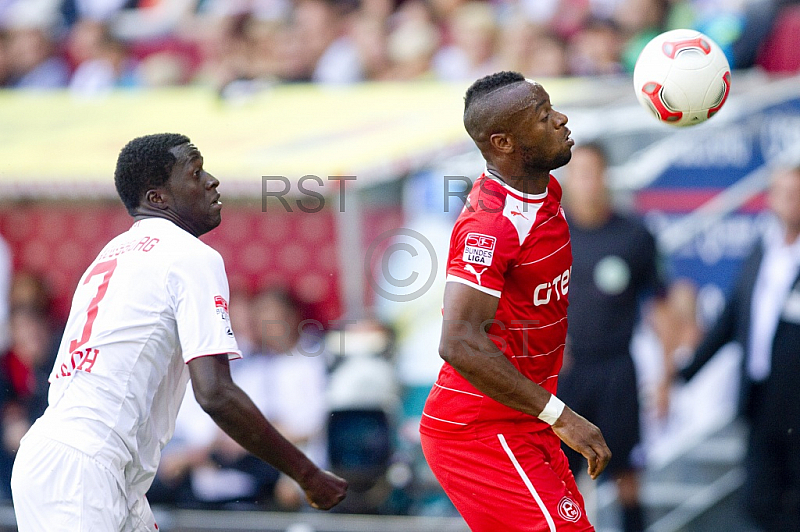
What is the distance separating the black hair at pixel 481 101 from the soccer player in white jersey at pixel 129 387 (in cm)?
114

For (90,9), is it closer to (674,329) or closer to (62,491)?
(674,329)

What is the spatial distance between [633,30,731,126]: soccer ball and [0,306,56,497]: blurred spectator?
5913mm

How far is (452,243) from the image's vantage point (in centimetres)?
384

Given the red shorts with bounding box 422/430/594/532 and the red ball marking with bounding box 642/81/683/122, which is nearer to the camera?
the red shorts with bounding box 422/430/594/532

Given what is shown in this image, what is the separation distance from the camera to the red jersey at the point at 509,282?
3.74 meters

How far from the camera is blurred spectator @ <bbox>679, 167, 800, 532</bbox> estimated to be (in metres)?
6.46

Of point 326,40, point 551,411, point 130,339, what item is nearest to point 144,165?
point 130,339

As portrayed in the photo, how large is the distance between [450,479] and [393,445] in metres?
3.75

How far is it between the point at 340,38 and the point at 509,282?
5591 mm

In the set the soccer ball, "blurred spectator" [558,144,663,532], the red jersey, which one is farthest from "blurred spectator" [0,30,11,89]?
the red jersey

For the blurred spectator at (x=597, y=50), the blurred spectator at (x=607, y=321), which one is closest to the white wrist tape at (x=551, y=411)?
the blurred spectator at (x=607, y=321)

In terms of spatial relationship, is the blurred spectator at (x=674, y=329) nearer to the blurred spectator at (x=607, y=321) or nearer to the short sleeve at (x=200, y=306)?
the blurred spectator at (x=607, y=321)

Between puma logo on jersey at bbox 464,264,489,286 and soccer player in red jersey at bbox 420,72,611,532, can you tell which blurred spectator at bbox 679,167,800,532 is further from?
puma logo on jersey at bbox 464,264,489,286

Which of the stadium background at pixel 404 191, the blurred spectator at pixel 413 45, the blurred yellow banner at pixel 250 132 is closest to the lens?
the stadium background at pixel 404 191
